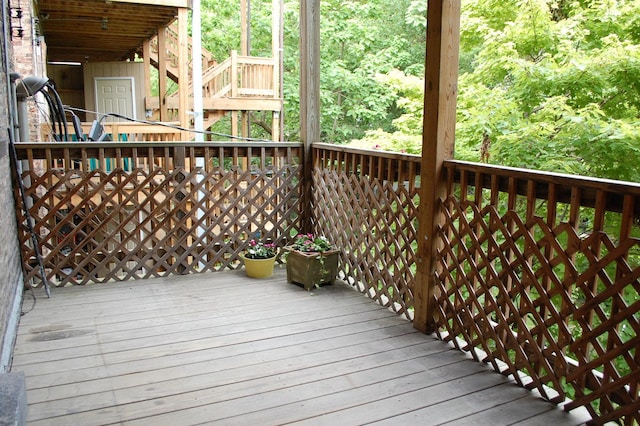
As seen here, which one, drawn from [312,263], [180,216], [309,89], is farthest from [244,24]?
[312,263]

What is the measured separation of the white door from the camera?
11766 millimetres

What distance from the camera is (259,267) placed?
4383 mm

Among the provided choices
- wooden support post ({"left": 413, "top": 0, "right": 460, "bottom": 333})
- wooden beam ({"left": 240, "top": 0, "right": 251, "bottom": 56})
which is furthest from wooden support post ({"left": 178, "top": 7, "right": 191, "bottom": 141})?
wooden support post ({"left": 413, "top": 0, "right": 460, "bottom": 333})

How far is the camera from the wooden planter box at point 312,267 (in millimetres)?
4070

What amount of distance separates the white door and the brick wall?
839 cm

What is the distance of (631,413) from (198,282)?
3.11 metres

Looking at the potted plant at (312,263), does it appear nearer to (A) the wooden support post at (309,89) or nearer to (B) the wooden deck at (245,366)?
(B) the wooden deck at (245,366)

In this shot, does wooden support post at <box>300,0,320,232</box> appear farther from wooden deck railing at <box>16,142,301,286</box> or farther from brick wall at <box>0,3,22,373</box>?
brick wall at <box>0,3,22,373</box>

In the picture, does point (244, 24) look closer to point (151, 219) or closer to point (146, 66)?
point (146, 66)

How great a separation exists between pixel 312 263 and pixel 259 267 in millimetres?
546

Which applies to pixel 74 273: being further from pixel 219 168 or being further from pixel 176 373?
pixel 176 373

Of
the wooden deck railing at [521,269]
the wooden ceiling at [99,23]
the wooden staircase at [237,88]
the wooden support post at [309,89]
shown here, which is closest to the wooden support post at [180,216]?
the wooden support post at [309,89]

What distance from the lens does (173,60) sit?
1145cm

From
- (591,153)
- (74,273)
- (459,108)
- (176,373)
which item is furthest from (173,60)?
(176,373)
